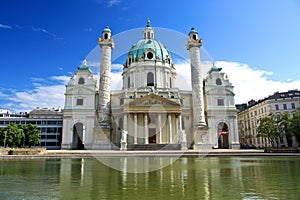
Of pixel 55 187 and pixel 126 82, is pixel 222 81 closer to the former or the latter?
pixel 126 82

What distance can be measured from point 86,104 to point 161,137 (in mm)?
19358

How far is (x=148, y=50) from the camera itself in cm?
5909

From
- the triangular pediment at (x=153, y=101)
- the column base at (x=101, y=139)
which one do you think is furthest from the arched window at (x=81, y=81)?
the column base at (x=101, y=139)

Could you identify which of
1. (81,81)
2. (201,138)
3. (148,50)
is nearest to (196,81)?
(201,138)

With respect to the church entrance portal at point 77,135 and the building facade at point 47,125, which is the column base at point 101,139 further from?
the building facade at point 47,125

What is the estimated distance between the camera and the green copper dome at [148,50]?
2335 inches

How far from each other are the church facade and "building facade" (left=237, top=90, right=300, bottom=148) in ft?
37.2

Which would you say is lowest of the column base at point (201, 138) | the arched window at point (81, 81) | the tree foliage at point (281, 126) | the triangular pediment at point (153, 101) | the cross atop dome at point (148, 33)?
the column base at point (201, 138)

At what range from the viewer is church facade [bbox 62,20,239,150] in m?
44.9

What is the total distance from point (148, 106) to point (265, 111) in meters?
33.6

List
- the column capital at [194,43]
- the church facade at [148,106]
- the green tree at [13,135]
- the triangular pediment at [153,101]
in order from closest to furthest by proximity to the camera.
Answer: the church facade at [148,106]
the triangular pediment at [153,101]
the column capital at [194,43]
the green tree at [13,135]

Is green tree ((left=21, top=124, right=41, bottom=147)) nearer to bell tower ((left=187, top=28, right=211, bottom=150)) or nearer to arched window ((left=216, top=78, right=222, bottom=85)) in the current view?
bell tower ((left=187, top=28, right=211, bottom=150))

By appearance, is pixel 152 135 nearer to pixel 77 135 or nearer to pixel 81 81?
pixel 77 135

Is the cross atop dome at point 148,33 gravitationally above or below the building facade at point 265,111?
above
